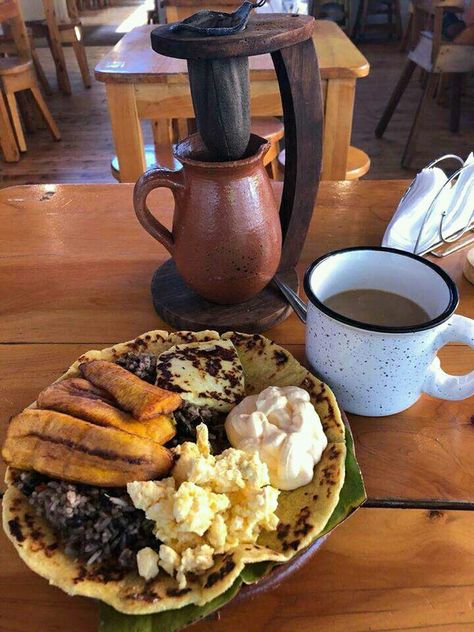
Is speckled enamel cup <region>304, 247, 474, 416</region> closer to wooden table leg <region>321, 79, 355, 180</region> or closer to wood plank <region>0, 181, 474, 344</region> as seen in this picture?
wood plank <region>0, 181, 474, 344</region>

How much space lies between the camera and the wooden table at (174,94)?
1553mm

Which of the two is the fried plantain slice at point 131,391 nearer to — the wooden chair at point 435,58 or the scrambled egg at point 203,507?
the scrambled egg at point 203,507

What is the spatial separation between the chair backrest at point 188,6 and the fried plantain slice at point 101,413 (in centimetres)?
222

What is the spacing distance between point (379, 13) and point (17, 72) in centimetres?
402

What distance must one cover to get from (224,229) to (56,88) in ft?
14.1

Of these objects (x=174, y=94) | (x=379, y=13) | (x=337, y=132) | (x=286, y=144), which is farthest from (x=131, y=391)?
(x=379, y=13)

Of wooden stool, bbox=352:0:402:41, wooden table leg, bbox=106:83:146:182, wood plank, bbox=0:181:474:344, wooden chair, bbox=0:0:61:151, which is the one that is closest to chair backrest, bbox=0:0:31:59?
wooden chair, bbox=0:0:61:151

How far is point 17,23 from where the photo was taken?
3.05 metres

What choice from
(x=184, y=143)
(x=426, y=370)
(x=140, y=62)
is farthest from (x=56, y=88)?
(x=426, y=370)

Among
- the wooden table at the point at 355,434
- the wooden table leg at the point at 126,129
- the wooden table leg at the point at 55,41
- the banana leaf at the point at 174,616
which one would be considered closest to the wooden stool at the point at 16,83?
the wooden table leg at the point at 55,41

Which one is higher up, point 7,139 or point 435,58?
point 435,58

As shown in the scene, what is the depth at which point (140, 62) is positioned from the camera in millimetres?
1629

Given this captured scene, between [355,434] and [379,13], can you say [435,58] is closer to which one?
[355,434]

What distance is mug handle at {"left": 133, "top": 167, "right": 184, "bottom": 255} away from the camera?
24.9 inches
